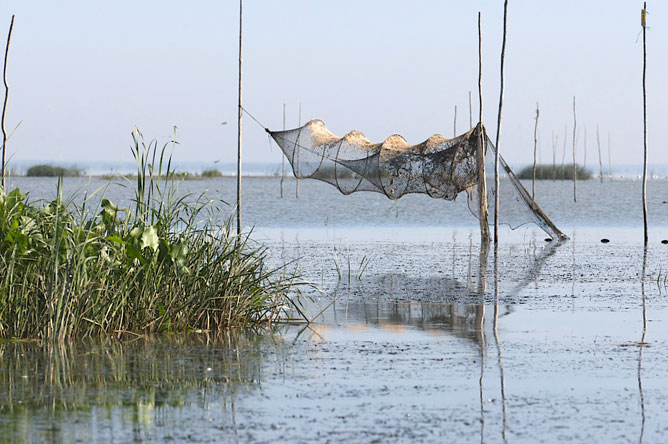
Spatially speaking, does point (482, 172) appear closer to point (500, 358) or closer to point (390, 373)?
point (500, 358)

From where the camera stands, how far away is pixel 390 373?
22.4 feet

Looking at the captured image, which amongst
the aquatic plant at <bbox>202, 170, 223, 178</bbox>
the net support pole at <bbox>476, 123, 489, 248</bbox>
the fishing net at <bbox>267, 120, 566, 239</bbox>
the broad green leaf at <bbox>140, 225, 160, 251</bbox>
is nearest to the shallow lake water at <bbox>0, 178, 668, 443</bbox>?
the broad green leaf at <bbox>140, 225, 160, 251</bbox>

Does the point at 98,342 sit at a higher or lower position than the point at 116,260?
lower

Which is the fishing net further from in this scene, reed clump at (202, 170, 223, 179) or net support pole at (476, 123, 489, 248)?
reed clump at (202, 170, 223, 179)

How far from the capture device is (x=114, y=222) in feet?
28.6

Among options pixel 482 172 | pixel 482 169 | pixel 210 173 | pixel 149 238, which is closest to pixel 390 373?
pixel 149 238

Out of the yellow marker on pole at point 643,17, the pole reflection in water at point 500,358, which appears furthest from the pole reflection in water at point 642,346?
the yellow marker on pole at point 643,17

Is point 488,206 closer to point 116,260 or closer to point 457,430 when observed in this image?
point 116,260

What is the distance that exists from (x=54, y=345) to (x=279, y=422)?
9.96 ft

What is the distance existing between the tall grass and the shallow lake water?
33cm

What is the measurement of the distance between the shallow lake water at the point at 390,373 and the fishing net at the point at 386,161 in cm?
651

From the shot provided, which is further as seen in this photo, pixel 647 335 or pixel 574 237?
pixel 574 237

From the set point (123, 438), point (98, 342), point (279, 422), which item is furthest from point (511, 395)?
point (98, 342)

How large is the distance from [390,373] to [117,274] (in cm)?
268
